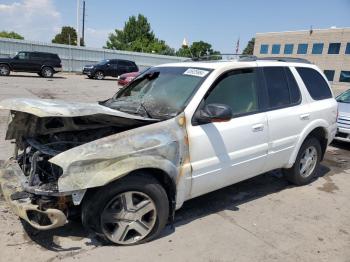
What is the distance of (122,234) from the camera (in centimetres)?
347

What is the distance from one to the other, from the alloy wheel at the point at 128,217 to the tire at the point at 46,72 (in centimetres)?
2357

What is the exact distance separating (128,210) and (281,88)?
2.70 meters

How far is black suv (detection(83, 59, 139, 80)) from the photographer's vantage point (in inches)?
1077

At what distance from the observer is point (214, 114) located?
12.2 ft

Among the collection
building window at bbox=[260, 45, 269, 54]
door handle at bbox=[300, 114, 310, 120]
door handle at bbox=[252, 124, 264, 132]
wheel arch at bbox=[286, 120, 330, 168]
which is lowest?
wheel arch at bbox=[286, 120, 330, 168]

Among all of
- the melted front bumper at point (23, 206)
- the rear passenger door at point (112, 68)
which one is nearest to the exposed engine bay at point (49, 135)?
the melted front bumper at point (23, 206)

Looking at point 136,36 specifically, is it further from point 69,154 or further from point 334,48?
point 69,154

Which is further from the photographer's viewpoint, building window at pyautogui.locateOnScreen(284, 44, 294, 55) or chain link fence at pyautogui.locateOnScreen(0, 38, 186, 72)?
building window at pyautogui.locateOnScreen(284, 44, 294, 55)

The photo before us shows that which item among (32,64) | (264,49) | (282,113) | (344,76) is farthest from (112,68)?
(264,49)

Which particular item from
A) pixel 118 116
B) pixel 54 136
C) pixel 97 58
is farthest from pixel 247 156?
pixel 97 58

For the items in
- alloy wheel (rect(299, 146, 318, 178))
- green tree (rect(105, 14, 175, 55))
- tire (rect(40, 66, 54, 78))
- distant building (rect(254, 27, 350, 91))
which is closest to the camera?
alloy wheel (rect(299, 146, 318, 178))

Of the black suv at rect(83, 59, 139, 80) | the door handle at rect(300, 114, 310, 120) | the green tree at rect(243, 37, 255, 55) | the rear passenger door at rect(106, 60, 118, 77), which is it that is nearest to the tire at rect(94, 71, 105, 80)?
the black suv at rect(83, 59, 139, 80)

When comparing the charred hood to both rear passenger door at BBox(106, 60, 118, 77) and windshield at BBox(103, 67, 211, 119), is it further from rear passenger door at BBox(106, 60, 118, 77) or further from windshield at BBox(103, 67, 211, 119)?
rear passenger door at BBox(106, 60, 118, 77)

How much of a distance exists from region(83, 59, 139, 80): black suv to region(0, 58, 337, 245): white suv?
23.2 meters
